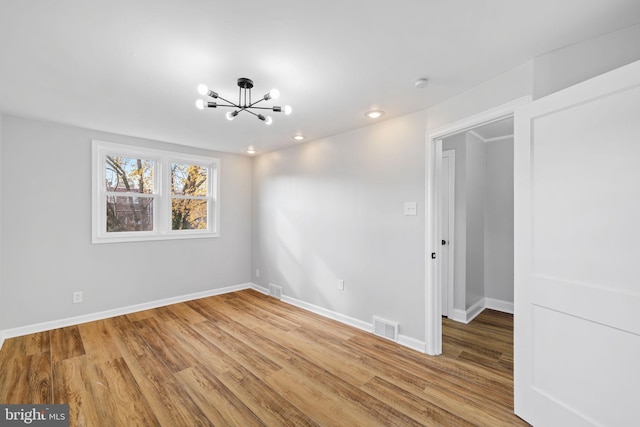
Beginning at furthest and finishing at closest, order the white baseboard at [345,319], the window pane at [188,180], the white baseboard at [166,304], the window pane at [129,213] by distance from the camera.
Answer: the window pane at [188,180] < the window pane at [129,213] < the white baseboard at [166,304] < the white baseboard at [345,319]

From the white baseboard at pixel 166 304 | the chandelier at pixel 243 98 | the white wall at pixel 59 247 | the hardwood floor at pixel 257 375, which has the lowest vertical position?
the hardwood floor at pixel 257 375

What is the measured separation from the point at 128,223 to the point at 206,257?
1236 mm

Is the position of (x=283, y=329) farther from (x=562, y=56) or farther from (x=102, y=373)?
(x=562, y=56)

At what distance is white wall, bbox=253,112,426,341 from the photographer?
9.64ft

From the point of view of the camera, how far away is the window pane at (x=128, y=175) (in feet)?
12.6

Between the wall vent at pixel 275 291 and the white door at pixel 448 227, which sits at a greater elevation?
the white door at pixel 448 227

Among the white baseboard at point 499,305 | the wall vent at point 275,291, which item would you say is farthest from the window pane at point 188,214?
the white baseboard at point 499,305

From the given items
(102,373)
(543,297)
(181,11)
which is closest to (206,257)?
(102,373)

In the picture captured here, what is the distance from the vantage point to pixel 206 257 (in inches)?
183

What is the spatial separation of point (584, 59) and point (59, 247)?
208 inches

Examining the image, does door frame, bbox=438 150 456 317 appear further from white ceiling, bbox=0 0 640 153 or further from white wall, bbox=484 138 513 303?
white ceiling, bbox=0 0 640 153

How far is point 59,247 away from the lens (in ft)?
11.1

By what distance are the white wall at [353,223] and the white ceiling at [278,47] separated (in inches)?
23.1

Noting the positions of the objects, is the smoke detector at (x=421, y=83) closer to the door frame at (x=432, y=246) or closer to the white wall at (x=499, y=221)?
the door frame at (x=432, y=246)
